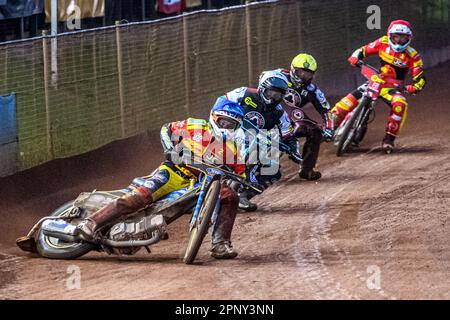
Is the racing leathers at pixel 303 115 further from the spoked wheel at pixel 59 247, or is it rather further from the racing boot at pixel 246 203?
the spoked wheel at pixel 59 247

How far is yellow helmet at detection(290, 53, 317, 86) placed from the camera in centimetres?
1602

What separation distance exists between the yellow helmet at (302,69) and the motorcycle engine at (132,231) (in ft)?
16.9

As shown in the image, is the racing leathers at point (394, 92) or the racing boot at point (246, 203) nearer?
the racing boot at point (246, 203)

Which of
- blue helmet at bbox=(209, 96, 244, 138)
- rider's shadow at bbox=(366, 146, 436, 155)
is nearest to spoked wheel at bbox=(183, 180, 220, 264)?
blue helmet at bbox=(209, 96, 244, 138)

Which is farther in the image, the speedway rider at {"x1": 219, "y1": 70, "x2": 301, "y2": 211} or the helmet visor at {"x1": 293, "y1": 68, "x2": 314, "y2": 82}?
the helmet visor at {"x1": 293, "y1": 68, "x2": 314, "y2": 82}

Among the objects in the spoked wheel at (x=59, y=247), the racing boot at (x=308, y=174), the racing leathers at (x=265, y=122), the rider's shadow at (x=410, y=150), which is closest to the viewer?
the spoked wheel at (x=59, y=247)

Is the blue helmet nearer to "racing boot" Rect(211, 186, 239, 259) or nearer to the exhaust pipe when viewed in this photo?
"racing boot" Rect(211, 186, 239, 259)

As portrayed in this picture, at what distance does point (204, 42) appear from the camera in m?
20.0

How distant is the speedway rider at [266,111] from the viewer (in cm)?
1316

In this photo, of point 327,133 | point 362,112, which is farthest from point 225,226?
point 362,112

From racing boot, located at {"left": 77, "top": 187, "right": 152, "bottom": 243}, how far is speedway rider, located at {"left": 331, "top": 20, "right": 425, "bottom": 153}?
7129 millimetres

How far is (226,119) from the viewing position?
457 inches

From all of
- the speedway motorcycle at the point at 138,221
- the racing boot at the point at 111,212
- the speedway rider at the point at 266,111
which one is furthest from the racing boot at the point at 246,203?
the racing boot at the point at 111,212

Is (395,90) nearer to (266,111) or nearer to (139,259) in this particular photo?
(266,111)
